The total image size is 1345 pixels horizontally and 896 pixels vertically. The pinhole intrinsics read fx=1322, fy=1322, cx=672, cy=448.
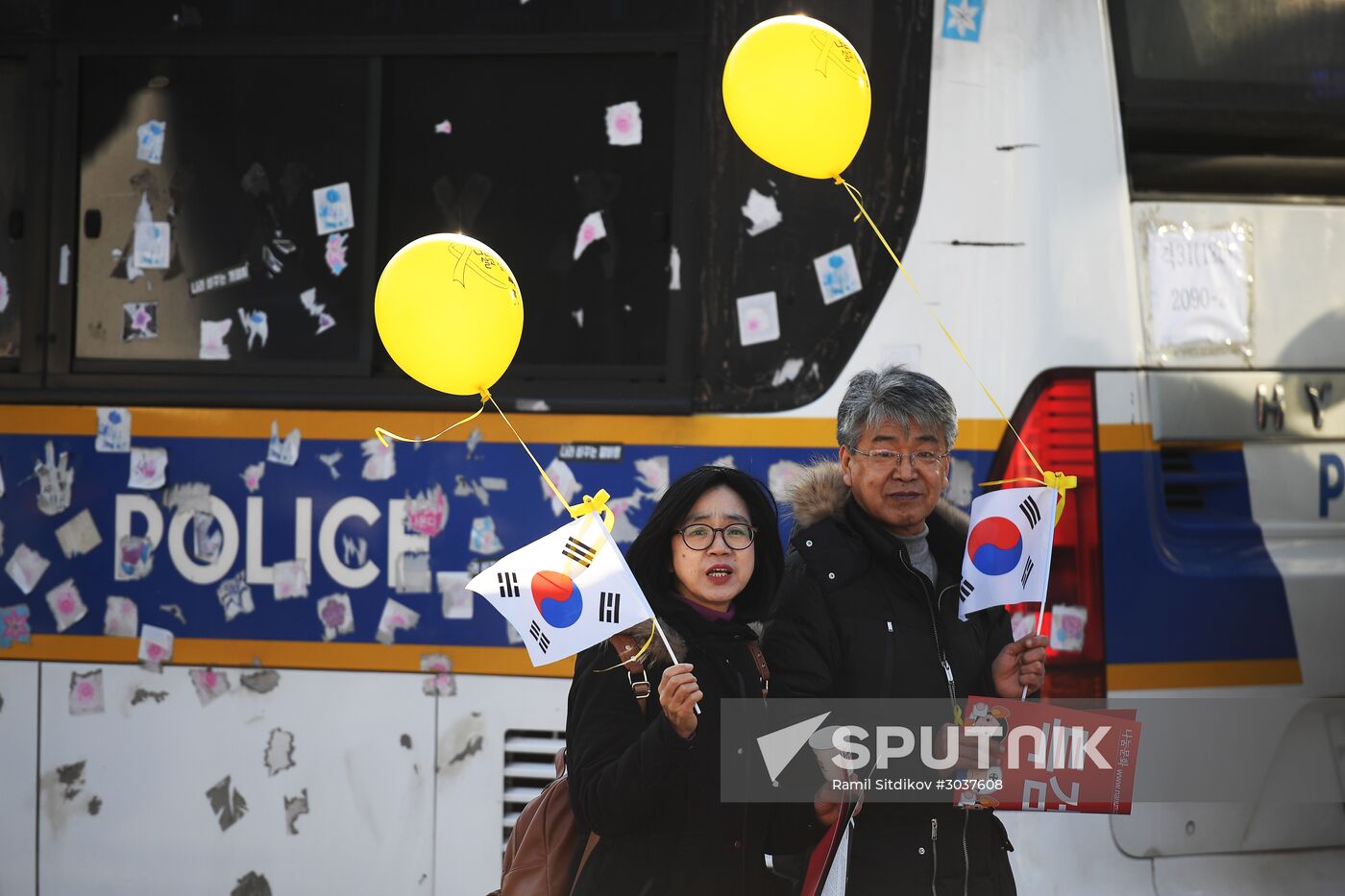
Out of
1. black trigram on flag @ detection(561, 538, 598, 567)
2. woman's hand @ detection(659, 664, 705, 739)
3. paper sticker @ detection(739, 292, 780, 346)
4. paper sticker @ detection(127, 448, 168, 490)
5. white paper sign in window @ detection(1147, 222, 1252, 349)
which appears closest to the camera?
woman's hand @ detection(659, 664, 705, 739)

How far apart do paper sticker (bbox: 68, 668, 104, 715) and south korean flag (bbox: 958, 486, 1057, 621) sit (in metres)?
2.35

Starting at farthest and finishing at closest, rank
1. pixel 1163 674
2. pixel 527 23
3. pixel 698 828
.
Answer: pixel 527 23
pixel 1163 674
pixel 698 828

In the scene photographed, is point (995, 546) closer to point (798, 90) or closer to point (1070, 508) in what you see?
point (1070, 508)

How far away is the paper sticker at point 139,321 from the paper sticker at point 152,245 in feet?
0.35

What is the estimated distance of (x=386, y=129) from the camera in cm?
352

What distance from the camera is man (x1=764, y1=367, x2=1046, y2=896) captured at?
2521 millimetres

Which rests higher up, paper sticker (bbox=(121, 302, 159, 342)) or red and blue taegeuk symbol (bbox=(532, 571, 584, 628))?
paper sticker (bbox=(121, 302, 159, 342))

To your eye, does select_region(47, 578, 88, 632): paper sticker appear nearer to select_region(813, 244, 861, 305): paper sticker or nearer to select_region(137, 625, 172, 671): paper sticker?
select_region(137, 625, 172, 671): paper sticker

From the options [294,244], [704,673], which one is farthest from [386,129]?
[704,673]

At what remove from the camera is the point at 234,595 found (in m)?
3.49

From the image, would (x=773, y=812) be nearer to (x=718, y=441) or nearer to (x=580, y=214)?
(x=718, y=441)

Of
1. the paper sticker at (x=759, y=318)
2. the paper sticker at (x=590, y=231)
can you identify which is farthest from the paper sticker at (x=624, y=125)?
the paper sticker at (x=759, y=318)

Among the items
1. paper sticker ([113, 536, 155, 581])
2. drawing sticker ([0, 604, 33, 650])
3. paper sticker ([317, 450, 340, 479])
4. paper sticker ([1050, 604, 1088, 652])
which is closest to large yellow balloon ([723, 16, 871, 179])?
paper sticker ([1050, 604, 1088, 652])

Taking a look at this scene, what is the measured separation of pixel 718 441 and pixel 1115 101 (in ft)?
4.16
